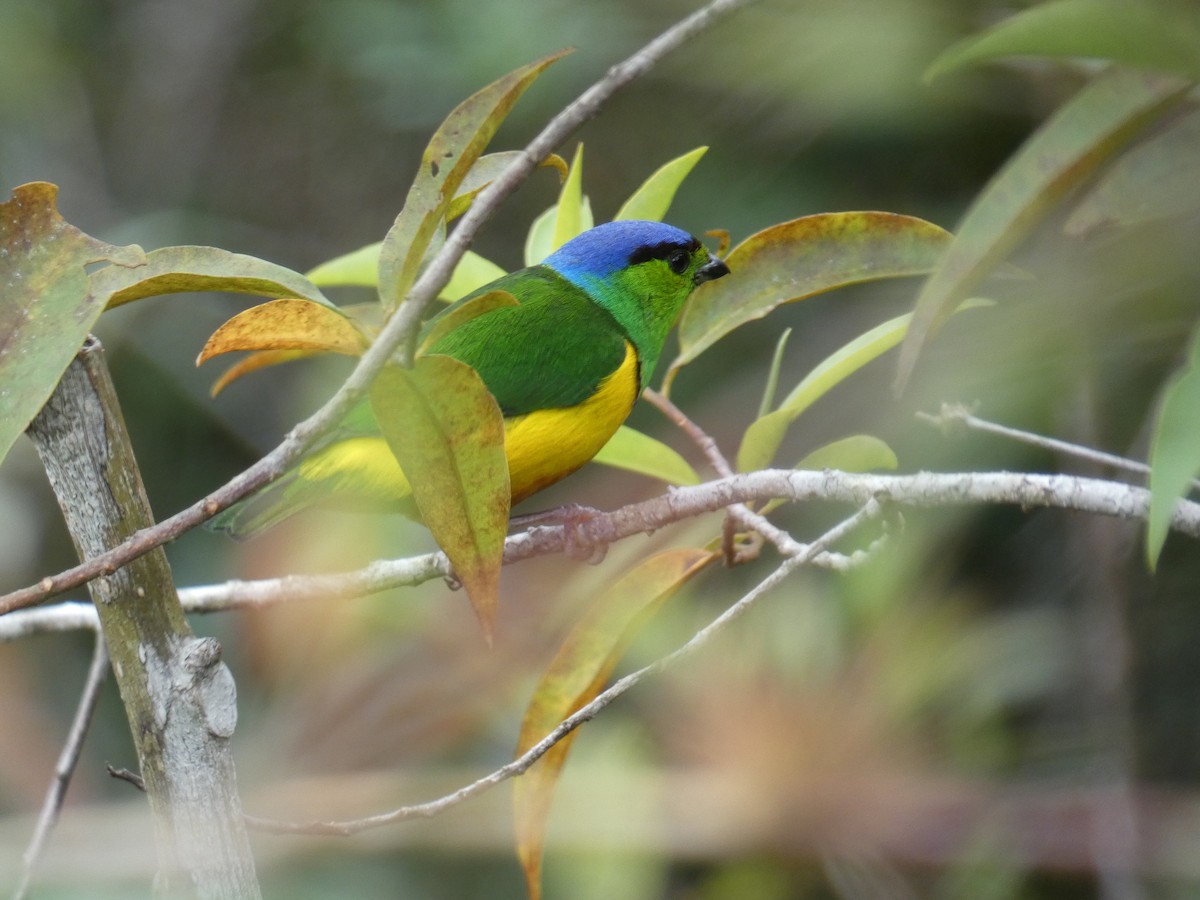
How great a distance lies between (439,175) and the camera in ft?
4.36

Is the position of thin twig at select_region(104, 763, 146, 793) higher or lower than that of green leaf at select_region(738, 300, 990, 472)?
lower

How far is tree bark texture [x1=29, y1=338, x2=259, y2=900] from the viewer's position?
128cm

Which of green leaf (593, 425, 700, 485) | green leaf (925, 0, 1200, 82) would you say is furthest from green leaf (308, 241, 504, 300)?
green leaf (925, 0, 1200, 82)

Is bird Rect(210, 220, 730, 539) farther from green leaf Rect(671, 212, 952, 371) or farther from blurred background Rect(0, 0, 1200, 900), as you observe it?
blurred background Rect(0, 0, 1200, 900)

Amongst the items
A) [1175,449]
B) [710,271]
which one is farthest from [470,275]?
[1175,449]

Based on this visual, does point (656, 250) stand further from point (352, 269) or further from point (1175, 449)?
point (1175, 449)

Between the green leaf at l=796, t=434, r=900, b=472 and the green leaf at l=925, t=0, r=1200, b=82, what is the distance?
0.90 meters

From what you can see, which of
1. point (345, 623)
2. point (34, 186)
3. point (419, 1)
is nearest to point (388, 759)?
point (345, 623)

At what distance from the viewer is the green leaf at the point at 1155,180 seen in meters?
1.46

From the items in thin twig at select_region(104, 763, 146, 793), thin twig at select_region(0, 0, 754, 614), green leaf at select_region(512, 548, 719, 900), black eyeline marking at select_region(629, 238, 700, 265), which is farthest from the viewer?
black eyeline marking at select_region(629, 238, 700, 265)

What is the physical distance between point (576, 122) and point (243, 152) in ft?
14.9

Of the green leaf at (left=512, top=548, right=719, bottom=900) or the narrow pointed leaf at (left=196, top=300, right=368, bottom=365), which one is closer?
the narrow pointed leaf at (left=196, top=300, right=368, bottom=365)

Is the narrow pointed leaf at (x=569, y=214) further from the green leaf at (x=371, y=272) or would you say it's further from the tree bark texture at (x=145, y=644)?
the tree bark texture at (x=145, y=644)

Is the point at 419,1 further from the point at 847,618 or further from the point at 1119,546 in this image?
the point at 1119,546
